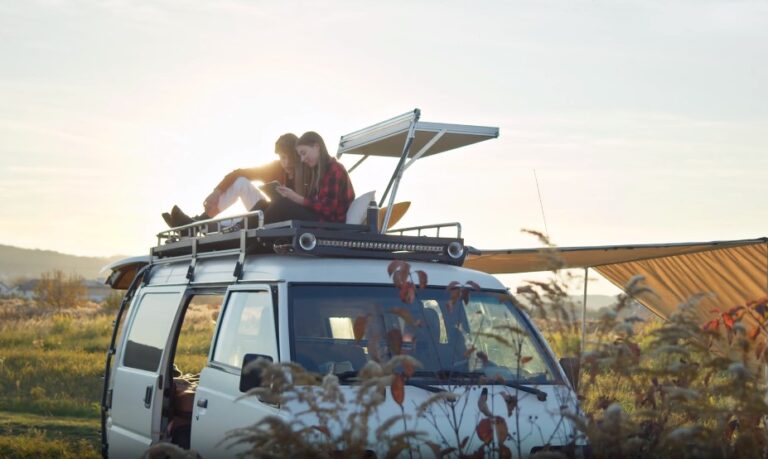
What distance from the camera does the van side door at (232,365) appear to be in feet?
22.9

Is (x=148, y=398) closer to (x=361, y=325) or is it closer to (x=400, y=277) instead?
(x=400, y=277)

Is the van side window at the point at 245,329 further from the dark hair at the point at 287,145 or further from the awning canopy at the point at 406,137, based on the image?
the dark hair at the point at 287,145

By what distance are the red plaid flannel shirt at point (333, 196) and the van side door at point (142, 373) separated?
1160 millimetres

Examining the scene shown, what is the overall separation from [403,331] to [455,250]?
1001 millimetres

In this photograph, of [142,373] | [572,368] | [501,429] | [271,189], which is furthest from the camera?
[142,373]

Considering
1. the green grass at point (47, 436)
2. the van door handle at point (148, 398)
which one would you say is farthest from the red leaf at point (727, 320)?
the green grass at point (47, 436)

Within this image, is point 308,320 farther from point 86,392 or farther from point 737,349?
point 86,392

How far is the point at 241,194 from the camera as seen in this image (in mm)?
9516

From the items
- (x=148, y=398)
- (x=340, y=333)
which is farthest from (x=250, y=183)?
(x=340, y=333)

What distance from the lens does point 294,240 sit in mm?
7297

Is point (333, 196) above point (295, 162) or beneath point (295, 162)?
beneath

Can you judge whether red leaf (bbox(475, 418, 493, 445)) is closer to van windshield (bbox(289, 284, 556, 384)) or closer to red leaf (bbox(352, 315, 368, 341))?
red leaf (bbox(352, 315, 368, 341))

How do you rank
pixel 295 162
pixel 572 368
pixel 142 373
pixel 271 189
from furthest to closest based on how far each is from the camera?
1. pixel 295 162
2. pixel 142 373
3. pixel 271 189
4. pixel 572 368

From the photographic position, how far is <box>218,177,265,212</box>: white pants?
945 cm
